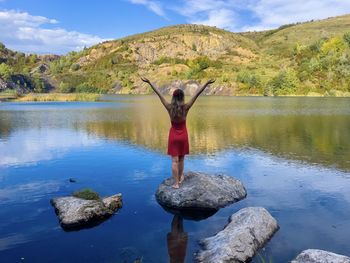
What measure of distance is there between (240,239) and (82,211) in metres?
6.23

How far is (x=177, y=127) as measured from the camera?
52.9 ft

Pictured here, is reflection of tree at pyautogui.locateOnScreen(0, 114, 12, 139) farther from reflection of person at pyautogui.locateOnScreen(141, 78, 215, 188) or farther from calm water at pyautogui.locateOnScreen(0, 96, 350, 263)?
reflection of person at pyautogui.locateOnScreen(141, 78, 215, 188)

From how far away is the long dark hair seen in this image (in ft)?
50.6

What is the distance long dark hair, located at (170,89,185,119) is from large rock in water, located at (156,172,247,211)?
3.25 m

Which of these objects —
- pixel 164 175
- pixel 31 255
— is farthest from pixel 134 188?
pixel 31 255

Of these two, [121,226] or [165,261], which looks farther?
[121,226]

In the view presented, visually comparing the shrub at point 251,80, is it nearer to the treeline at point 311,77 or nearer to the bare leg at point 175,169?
the treeline at point 311,77

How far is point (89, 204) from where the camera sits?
14.7 meters

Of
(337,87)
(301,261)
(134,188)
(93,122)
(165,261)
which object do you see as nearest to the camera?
(301,261)

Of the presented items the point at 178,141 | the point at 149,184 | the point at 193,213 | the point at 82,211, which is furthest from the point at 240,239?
the point at 149,184

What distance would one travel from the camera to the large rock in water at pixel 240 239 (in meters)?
11.0

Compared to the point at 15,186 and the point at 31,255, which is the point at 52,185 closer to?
the point at 15,186

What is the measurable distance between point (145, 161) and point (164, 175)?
3905mm

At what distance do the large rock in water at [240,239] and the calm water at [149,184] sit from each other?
0.40 m
